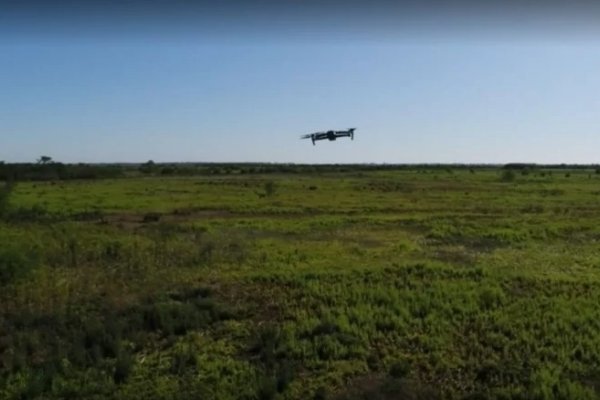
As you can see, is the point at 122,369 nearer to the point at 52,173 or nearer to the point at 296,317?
the point at 296,317

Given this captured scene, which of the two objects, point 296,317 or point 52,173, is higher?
point 52,173

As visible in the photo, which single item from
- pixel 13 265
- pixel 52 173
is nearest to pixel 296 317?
pixel 13 265

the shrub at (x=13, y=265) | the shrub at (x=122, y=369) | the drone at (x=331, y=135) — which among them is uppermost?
the drone at (x=331, y=135)

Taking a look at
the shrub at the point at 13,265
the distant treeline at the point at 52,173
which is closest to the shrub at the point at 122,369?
the shrub at the point at 13,265

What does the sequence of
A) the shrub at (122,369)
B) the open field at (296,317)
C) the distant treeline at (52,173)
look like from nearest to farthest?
1. the open field at (296,317)
2. the shrub at (122,369)
3. the distant treeline at (52,173)

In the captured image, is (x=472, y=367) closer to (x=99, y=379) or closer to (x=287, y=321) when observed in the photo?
(x=287, y=321)

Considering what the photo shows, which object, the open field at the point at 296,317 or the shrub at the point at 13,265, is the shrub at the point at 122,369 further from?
the shrub at the point at 13,265

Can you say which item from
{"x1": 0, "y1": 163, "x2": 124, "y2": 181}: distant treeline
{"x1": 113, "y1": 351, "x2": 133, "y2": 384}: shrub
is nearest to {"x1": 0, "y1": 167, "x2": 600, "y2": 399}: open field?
{"x1": 113, "y1": 351, "x2": 133, "y2": 384}: shrub

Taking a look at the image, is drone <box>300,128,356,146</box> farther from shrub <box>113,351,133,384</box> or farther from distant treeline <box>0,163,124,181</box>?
distant treeline <box>0,163,124,181</box>

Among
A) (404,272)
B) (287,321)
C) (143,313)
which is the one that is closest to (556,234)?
(404,272)
